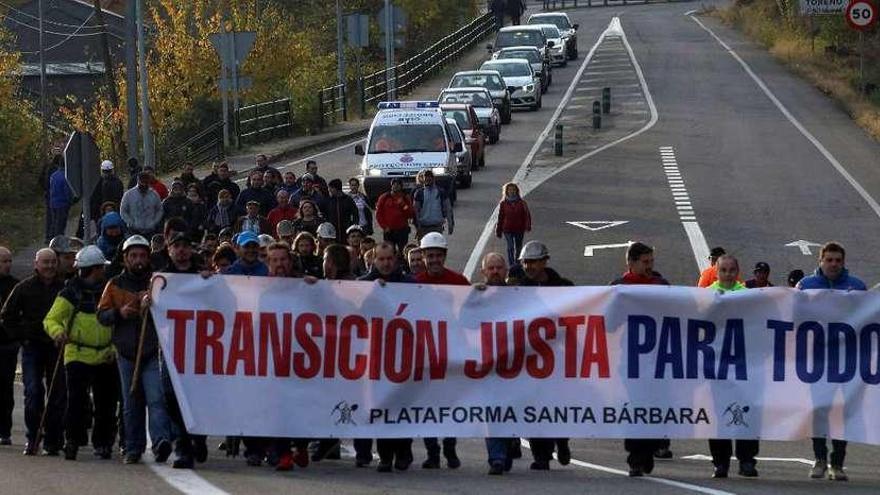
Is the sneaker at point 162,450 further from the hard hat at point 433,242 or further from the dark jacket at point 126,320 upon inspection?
the hard hat at point 433,242

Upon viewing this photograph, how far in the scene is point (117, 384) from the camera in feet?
47.0

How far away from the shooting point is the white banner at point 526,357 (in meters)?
13.8

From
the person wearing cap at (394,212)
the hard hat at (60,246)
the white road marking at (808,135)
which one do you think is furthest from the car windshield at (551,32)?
the hard hat at (60,246)

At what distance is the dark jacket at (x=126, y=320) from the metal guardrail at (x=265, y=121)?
120 feet

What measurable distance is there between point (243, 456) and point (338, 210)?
979 cm

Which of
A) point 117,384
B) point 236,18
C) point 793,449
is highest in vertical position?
point 236,18

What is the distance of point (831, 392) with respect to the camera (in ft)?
45.3

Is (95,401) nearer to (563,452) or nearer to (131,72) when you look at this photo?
(563,452)

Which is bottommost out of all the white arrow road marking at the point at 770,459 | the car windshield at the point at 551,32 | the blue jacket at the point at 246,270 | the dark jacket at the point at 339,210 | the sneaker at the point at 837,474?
the white arrow road marking at the point at 770,459

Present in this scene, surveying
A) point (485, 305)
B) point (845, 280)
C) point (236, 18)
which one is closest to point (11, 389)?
point (485, 305)

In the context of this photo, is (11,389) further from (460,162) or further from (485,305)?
(460,162)

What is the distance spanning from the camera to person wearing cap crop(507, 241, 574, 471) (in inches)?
547

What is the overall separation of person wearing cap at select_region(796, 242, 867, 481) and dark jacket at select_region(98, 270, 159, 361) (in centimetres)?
470

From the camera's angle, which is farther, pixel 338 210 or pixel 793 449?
pixel 338 210
